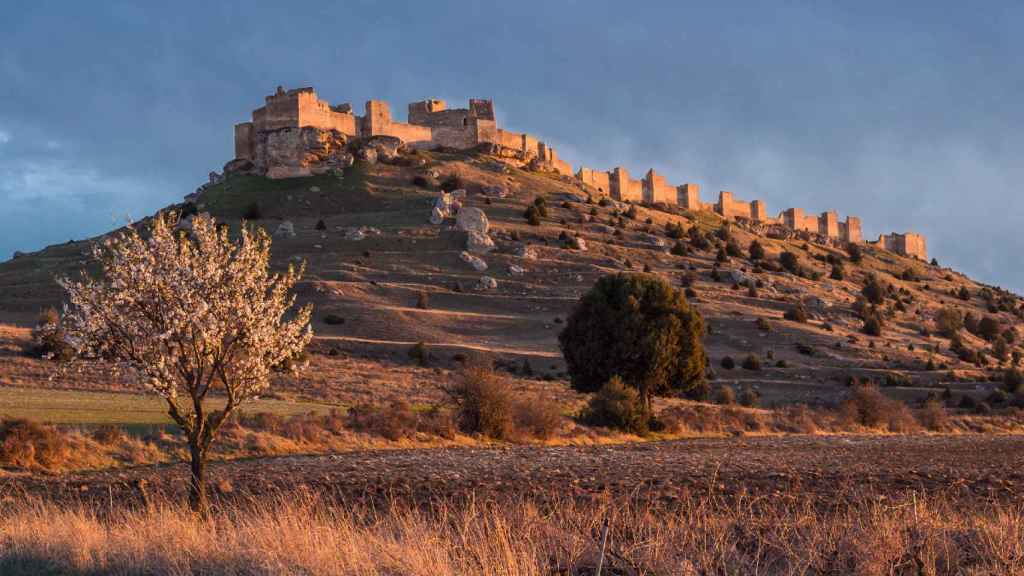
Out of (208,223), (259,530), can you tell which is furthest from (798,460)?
(259,530)

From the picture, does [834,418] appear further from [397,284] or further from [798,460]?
[397,284]

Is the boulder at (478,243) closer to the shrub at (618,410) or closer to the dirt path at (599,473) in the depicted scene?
the shrub at (618,410)

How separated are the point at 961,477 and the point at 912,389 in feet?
108

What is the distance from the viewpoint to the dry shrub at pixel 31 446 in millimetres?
20594

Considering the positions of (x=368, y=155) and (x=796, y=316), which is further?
(x=368, y=155)

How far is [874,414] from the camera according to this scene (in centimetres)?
4084

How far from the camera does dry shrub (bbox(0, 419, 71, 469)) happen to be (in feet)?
67.6

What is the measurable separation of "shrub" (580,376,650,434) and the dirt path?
14.7ft

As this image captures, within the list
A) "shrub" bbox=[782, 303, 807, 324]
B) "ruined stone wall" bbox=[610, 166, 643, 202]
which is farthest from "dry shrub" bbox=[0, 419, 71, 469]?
"ruined stone wall" bbox=[610, 166, 643, 202]

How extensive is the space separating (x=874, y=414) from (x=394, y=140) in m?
64.8

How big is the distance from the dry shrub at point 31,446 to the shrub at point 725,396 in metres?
30.8

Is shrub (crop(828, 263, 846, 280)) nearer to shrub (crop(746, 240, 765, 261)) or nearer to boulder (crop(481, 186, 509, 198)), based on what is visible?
shrub (crop(746, 240, 765, 261))

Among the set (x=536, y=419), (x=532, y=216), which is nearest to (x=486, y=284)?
(x=532, y=216)

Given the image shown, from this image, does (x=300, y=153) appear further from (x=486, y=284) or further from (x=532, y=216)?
(x=486, y=284)
